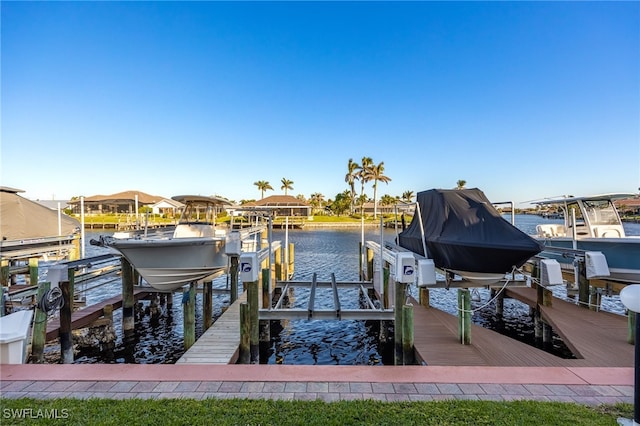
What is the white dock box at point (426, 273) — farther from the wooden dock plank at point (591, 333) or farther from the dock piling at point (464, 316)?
the wooden dock plank at point (591, 333)

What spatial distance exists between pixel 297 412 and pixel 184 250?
25.0 feet

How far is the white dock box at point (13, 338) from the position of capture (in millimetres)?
5082

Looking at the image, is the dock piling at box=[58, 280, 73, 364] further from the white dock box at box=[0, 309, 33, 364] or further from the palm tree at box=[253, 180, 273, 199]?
the palm tree at box=[253, 180, 273, 199]

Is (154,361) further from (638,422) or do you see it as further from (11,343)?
(638,422)

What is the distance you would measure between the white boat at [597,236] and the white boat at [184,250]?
10.8 meters

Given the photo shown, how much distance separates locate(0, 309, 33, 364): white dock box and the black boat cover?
867 cm

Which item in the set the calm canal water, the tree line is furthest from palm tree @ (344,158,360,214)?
the calm canal water

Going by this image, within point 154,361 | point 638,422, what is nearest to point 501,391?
point 638,422

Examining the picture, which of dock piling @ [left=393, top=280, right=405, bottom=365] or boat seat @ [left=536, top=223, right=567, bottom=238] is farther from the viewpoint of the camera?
boat seat @ [left=536, top=223, right=567, bottom=238]

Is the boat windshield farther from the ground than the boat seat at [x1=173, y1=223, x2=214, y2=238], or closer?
farther from the ground

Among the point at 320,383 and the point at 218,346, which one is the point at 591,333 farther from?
the point at 218,346

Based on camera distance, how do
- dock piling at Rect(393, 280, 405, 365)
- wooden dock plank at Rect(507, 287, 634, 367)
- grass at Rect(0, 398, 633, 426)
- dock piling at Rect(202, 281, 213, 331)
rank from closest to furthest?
grass at Rect(0, 398, 633, 426)
wooden dock plank at Rect(507, 287, 634, 367)
dock piling at Rect(393, 280, 405, 365)
dock piling at Rect(202, 281, 213, 331)

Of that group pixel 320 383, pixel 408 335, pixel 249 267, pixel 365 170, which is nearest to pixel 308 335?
pixel 249 267

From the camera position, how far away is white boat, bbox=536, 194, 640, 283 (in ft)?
33.4
